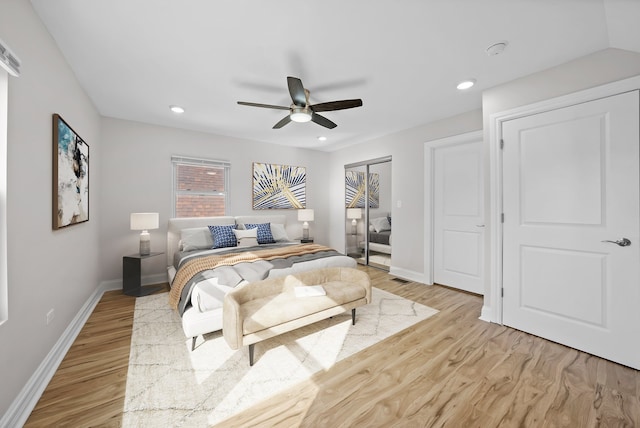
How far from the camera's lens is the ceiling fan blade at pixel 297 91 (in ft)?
6.98

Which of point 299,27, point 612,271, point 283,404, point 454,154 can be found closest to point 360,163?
point 454,154

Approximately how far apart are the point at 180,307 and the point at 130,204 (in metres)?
2.43

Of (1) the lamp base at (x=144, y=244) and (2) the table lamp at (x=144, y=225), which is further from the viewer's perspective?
(1) the lamp base at (x=144, y=244)

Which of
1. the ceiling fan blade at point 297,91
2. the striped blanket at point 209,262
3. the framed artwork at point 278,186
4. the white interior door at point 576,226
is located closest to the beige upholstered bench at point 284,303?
the striped blanket at point 209,262

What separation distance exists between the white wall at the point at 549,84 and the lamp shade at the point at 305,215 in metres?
3.24

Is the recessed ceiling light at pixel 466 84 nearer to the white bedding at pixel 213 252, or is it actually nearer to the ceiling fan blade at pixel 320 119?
the ceiling fan blade at pixel 320 119

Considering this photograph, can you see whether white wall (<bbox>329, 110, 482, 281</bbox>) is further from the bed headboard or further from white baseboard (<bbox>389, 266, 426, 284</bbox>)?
the bed headboard

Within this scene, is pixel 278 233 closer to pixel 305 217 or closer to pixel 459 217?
pixel 305 217

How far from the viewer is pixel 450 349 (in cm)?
221

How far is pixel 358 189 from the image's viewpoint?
5395 millimetres

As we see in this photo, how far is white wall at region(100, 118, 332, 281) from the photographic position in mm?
Result: 3744

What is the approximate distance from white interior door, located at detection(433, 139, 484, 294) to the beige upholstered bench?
1.94 m

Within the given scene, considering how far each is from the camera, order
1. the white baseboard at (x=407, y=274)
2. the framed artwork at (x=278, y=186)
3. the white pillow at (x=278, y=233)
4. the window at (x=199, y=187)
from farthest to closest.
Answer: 1. the framed artwork at (x=278, y=186)
2. the white pillow at (x=278, y=233)
3. the window at (x=199, y=187)
4. the white baseboard at (x=407, y=274)

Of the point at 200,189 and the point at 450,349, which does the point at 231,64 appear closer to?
the point at 200,189
